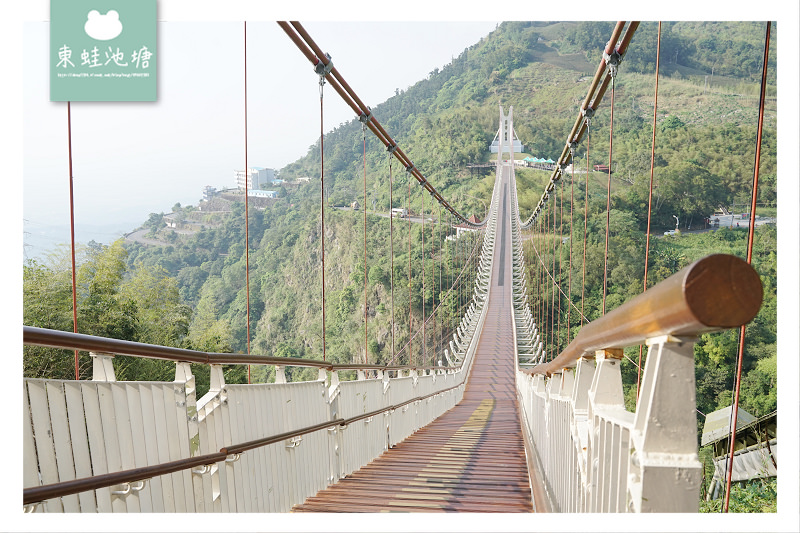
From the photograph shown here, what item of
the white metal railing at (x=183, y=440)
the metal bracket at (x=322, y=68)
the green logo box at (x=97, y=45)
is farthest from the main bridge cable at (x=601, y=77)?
the white metal railing at (x=183, y=440)

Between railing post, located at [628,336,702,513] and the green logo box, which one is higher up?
the green logo box

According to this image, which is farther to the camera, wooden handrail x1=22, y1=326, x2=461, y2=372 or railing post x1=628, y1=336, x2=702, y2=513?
wooden handrail x1=22, y1=326, x2=461, y2=372

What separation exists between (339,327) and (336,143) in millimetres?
25907

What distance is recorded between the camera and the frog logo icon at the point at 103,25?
3.93m

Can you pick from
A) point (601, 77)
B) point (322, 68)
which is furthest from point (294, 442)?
point (601, 77)

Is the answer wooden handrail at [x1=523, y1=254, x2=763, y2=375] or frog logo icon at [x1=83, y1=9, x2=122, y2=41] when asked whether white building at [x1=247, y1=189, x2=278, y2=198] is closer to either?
frog logo icon at [x1=83, y1=9, x2=122, y2=41]

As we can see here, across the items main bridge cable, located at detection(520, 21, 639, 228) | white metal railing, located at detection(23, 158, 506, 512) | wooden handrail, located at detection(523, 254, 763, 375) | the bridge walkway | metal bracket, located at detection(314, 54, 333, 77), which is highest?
main bridge cable, located at detection(520, 21, 639, 228)

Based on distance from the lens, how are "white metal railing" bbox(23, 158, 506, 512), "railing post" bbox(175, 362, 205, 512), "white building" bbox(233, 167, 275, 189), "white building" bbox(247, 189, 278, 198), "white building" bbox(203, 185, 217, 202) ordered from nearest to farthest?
"white metal railing" bbox(23, 158, 506, 512), "railing post" bbox(175, 362, 205, 512), "white building" bbox(247, 189, 278, 198), "white building" bbox(203, 185, 217, 202), "white building" bbox(233, 167, 275, 189)

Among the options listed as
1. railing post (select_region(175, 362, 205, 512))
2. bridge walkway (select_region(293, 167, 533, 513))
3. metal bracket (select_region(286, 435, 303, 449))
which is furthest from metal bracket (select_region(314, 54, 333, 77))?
railing post (select_region(175, 362, 205, 512))

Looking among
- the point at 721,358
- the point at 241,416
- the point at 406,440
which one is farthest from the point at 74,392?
the point at 721,358

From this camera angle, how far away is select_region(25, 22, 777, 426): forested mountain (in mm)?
20078

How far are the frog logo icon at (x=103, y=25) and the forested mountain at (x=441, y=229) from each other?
904cm

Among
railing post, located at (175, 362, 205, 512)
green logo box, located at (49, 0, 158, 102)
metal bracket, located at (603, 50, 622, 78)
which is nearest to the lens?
railing post, located at (175, 362, 205, 512)

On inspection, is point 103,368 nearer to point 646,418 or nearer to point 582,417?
point 582,417
